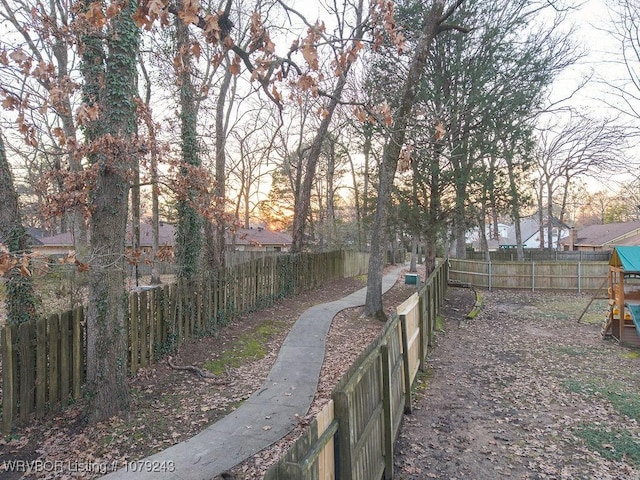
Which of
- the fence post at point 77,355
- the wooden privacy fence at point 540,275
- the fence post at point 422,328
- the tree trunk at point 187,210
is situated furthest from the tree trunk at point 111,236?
the wooden privacy fence at point 540,275

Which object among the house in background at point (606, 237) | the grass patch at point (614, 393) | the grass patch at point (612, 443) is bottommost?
the grass patch at point (614, 393)

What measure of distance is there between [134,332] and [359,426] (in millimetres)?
4553

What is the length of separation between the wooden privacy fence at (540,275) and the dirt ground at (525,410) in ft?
27.7

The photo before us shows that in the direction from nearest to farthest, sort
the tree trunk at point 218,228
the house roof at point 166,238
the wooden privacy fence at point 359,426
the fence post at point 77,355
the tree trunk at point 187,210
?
the wooden privacy fence at point 359,426 → the fence post at point 77,355 → the tree trunk at point 187,210 → the tree trunk at point 218,228 → the house roof at point 166,238

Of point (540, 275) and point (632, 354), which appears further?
point (540, 275)

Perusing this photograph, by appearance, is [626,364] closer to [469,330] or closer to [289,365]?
[469,330]

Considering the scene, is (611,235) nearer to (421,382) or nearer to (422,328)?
(422,328)

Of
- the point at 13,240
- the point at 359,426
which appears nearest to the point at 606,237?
the point at 359,426

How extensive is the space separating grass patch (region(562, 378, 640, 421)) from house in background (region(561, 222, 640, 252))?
30564 millimetres

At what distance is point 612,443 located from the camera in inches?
177

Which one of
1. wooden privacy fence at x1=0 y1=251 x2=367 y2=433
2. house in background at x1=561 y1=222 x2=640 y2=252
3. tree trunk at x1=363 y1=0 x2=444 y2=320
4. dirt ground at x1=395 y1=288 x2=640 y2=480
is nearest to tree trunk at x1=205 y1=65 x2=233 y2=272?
wooden privacy fence at x1=0 y1=251 x2=367 y2=433

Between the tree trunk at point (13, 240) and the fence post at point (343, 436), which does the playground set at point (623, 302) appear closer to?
the fence post at point (343, 436)

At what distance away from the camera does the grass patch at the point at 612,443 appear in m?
4.22

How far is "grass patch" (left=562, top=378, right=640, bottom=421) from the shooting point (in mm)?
5364
